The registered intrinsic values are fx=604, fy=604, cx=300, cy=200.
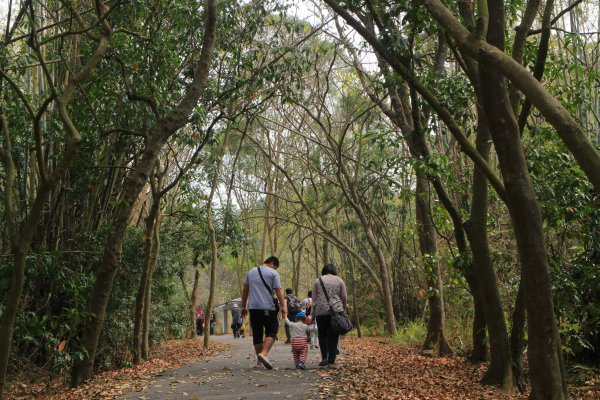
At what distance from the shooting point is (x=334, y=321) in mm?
9297

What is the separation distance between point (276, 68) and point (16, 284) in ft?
26.2

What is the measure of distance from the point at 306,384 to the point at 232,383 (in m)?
1.05

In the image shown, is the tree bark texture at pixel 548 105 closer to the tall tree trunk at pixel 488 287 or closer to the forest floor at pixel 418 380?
the tall tree trunk at pixel 488 287

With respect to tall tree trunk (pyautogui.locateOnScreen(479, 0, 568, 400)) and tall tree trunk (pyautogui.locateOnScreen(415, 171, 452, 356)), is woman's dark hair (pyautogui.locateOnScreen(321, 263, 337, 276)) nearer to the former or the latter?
tall tree trunk (pyautogui.locateOnScreen(415, 171, 452, 356))

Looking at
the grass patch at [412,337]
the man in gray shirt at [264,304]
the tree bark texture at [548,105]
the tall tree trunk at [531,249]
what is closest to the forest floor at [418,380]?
the man in gray shirt at [264,304]

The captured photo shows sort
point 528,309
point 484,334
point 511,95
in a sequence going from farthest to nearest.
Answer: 1. point 484,334
2. point 511,95
3. point 528,309

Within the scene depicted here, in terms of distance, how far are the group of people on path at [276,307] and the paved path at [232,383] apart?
328 millimetres

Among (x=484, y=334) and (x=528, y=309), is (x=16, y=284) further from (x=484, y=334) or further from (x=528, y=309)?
(x=484, y=334)

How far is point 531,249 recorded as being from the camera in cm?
583

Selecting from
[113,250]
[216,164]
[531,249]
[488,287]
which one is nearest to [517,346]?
[488,287]

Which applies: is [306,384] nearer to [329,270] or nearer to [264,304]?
[264,304]

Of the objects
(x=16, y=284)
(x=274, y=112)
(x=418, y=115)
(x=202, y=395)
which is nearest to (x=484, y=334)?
(x=418, y=115)

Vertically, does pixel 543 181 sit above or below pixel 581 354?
above

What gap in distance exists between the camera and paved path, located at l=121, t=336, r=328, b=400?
7176 mm
